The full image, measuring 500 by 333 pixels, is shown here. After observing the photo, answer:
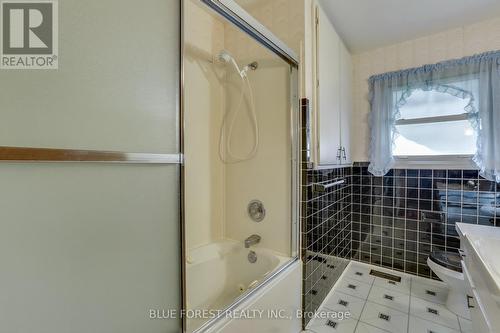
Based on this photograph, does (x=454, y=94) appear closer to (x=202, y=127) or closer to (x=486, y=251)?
(x=486, y=251)

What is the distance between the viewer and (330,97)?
1.88 m

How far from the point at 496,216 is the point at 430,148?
75 cm

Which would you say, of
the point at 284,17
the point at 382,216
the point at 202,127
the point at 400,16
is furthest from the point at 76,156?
the point at 382,216

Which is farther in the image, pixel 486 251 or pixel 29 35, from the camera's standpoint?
pixel 486 251

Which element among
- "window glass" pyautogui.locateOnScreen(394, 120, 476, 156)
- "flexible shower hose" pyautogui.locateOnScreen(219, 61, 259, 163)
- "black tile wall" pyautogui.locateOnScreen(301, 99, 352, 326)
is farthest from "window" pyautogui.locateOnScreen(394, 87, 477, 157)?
"flexible shower hose" pyautogui.locateOnScreen(219, 61, 259, 163)

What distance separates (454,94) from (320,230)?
1.78 m

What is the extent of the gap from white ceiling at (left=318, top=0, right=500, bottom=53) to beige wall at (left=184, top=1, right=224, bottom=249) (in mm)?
959

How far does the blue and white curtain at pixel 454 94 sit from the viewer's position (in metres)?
1.86

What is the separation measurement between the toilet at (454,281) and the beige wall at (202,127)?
1.81m

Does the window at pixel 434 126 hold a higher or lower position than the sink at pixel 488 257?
higher

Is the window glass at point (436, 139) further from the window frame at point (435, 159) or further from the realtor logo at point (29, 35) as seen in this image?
the realtor logo at point (29, 35)

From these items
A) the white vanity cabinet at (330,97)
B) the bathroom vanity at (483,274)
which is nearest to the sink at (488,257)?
the bathroom vanity at (483,274)

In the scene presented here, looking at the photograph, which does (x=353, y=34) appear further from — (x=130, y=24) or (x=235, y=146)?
(x=130, y=24)

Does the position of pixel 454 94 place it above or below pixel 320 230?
above
